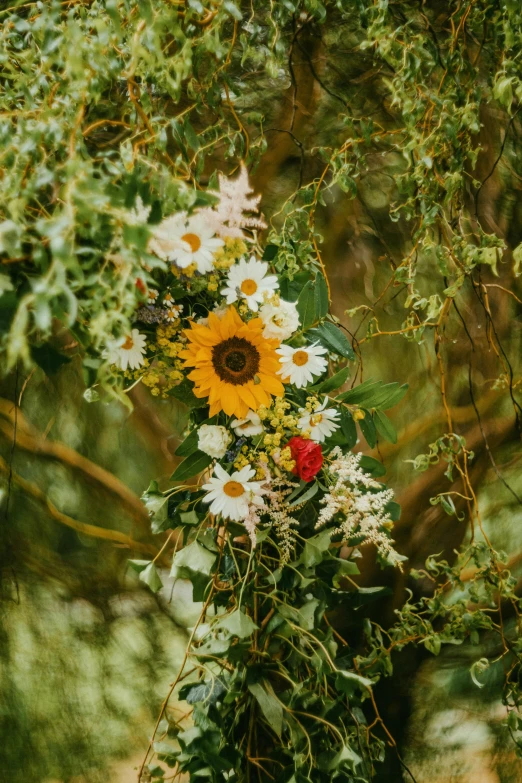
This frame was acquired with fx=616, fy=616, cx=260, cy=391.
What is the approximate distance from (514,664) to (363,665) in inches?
12.4

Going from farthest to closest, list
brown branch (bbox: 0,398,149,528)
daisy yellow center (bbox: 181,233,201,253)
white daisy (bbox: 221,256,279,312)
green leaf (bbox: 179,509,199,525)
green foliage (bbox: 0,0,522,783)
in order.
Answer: brown branch (bbox: 0,398,149,528)
green leaf (bbox: 179,509,199,525)
white daisy (bbox: 221,256,279,312)
daisy yellow center (bbox: 181,233,201,253)
green foliage (bbox: 0,0,522,783)

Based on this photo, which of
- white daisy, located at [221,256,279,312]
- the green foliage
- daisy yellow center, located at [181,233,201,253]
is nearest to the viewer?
the green foliage

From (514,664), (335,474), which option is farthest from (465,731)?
(335,474)

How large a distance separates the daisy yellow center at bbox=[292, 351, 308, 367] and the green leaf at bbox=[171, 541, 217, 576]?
1.09ft

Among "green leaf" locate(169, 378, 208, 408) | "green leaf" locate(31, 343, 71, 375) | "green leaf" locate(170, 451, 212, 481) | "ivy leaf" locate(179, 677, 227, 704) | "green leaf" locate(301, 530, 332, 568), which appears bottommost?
"ivy leaf" locate(179, 677, 227, 704)

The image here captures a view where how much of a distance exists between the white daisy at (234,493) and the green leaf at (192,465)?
6 centimetres

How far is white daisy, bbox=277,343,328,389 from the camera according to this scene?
927 mm

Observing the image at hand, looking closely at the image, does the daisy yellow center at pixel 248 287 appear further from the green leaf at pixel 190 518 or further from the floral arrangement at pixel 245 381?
the green leaf at pixel 190 518

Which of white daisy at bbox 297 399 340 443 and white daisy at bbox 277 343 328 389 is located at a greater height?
white daisy at bbox 277 343 328 389

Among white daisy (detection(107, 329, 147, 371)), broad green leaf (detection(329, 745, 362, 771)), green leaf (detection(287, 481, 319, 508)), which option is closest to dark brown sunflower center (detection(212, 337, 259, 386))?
white daisy (detection(107, 329, 147, 371))

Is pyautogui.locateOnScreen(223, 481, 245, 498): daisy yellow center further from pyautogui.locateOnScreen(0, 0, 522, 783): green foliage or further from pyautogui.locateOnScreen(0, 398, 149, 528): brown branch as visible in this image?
pyautogui.locateOnScreen(0, 398, 149, 528): brown branch

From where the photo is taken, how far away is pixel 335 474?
3.25ft

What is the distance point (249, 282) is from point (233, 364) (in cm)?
12

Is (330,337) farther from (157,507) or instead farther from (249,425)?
(157,507)
